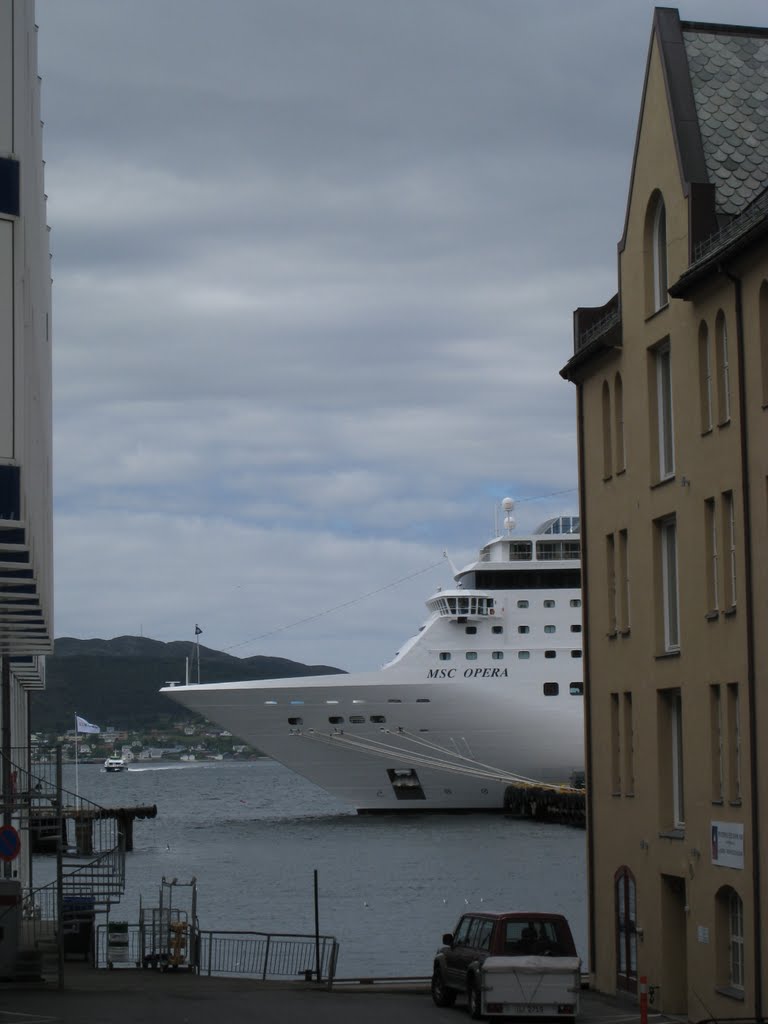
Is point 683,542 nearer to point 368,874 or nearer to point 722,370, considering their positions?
point 722,370

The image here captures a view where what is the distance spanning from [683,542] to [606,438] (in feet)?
15.5

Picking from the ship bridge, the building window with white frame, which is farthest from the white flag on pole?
the building window with white frame

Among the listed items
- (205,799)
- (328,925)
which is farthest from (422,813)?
(205,799)

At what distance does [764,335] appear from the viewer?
2206 cm

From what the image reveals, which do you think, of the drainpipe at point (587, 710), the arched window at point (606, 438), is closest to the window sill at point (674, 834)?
the drainpipe at point (587, 710)

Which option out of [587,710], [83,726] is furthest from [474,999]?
[83,726]

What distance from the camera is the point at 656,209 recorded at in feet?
88.7

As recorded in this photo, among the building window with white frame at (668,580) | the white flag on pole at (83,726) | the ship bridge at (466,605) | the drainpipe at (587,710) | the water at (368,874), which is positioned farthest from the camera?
the ship bridge at (466,605)

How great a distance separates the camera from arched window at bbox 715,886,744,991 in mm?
22656

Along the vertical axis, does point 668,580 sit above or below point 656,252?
below

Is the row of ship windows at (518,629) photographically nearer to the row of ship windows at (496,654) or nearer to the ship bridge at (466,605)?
the ship bridge at (466,605)

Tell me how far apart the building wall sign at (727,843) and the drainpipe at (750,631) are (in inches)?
19.3

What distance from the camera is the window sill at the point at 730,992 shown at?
72.5 ft

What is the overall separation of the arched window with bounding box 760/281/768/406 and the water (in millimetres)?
20186
